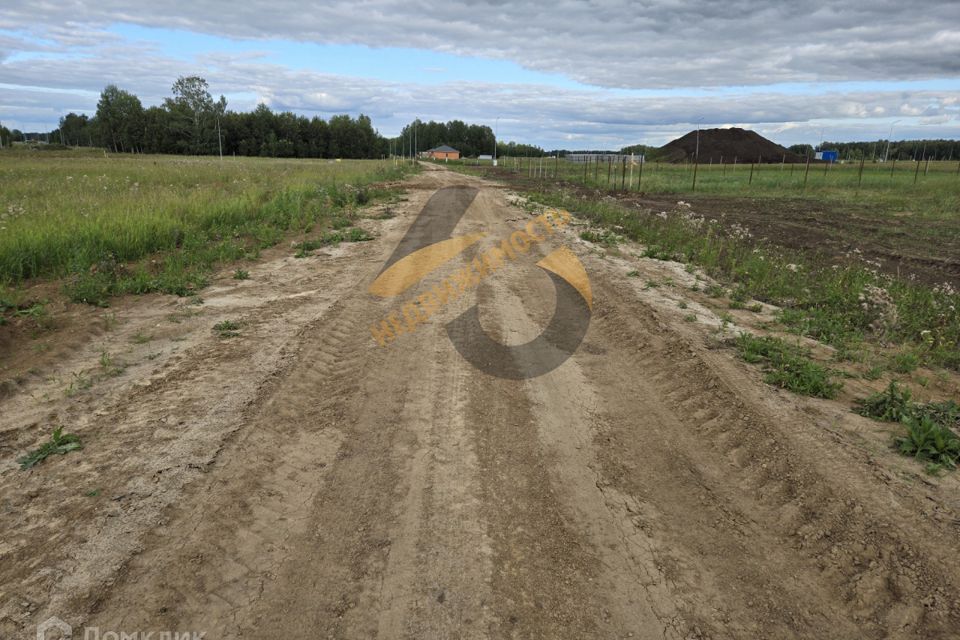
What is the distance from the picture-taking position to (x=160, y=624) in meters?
2.35

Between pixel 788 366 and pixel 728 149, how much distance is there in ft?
283

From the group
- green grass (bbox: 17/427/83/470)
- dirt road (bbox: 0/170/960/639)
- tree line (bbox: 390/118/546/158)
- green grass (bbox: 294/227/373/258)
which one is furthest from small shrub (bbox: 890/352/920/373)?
tree line (bbox: 390/118/546/158)

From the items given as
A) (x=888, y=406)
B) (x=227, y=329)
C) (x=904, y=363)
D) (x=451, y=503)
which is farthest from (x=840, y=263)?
(x=227, y=329)

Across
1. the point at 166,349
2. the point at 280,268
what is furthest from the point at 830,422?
the point at 280,268

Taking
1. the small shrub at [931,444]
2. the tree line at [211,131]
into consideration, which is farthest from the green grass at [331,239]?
the tree line at [211,131]

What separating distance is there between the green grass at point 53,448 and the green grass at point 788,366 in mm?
5462

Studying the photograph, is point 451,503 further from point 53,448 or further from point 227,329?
point 227,329

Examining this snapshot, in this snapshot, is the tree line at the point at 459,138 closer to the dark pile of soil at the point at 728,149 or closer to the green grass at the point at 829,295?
the dark pile of soil at the point at 728,149

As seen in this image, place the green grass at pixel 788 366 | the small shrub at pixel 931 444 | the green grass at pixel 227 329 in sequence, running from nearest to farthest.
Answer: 1. the small shrub at pixel 931 444
2. the green grass at pixel 788 366
3. the green grass at pixel 227 329

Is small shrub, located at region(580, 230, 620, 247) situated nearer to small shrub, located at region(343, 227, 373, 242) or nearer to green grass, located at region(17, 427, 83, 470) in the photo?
small shrub, located at region(343, 227, 373, 242)

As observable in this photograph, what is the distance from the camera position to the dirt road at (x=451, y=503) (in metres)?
2.50

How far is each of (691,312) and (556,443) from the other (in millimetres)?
3726

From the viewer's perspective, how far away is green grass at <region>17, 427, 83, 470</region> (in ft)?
11.3

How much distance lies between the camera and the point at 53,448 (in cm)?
356
